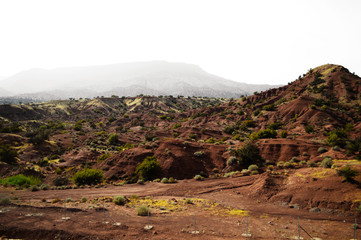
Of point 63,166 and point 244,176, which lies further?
point 63,166

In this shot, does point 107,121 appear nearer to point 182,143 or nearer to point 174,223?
point 182,143

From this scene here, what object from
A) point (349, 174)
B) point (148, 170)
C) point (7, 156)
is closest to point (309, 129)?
point (349, 174)

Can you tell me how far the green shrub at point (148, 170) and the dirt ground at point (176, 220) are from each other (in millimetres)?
8332

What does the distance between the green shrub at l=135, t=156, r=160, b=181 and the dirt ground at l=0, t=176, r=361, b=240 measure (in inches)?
328

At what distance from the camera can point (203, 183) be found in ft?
72.7

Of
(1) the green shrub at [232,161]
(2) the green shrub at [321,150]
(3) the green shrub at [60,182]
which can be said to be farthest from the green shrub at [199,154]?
(3) the green shrub at [60,182]

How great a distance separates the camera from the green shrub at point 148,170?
26375mm

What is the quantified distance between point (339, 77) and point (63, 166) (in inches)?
3264

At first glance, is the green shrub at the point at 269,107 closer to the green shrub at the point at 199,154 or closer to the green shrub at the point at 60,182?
the green shrub at the point at 199,154

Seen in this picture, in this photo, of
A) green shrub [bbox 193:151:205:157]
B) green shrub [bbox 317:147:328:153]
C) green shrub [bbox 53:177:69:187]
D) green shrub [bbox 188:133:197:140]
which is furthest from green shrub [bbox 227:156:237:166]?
green shrub [bbox 188:133:197:140]

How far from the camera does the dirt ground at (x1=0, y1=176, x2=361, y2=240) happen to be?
34.2 feet

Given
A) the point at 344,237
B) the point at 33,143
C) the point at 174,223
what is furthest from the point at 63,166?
the point at 344,237

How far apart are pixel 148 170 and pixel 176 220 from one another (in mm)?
14527

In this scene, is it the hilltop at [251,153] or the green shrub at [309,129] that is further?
the green shrub at [309,129]
